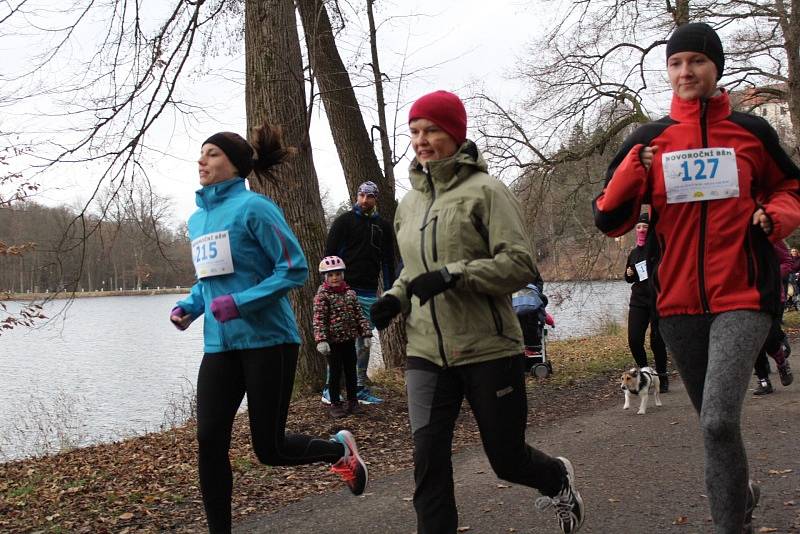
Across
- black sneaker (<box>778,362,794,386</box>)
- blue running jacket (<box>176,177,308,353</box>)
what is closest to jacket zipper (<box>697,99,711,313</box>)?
blue running jacket (<box>176,177,308,353</box>)

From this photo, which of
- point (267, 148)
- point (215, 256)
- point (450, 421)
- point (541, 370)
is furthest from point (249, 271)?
point (541, 370)

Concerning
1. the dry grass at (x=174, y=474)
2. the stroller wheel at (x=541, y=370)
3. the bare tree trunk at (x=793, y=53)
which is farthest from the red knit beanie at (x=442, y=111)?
the bare tree trunk at (x=793, y=53)

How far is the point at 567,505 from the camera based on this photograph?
3768mm

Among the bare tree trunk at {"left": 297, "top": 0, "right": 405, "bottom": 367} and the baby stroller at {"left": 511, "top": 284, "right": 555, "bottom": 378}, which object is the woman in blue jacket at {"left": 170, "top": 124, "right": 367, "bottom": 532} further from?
the baby stroller at {"left": 511, "top": 284, "right": 555, "bottom": 378}

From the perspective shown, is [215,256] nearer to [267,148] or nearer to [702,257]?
[267,148]

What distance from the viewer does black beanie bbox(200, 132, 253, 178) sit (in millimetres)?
4176

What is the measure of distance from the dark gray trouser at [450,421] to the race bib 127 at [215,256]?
1.20 m

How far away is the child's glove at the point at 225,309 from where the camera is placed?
3.81 metres

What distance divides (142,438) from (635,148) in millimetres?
7014

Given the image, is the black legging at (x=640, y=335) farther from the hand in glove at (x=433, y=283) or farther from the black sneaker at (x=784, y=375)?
the hand in glove at (x=433, y=283)

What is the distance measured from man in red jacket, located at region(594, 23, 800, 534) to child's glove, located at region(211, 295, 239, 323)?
6.05ft

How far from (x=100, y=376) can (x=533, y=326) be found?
1183 centimetres

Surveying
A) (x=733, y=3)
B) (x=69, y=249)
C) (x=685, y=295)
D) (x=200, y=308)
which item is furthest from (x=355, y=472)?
(x=733, y=3)

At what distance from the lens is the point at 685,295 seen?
317 centimetres
